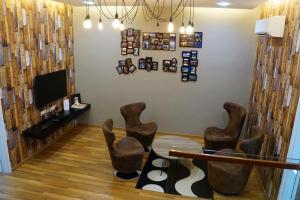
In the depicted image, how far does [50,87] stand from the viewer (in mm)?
4828

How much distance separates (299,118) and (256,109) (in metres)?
1.85

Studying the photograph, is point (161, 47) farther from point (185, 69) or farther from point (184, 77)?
point (184, 77)

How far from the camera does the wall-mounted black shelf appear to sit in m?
4.20

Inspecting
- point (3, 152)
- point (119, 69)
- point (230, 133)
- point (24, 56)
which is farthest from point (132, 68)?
point (3, 152)

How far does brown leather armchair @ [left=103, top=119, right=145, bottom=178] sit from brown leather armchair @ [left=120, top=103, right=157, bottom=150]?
0.65 m

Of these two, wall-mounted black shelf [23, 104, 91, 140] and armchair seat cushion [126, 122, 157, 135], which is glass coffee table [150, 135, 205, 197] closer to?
armchair seat cushion [126, 122, 157, 135]

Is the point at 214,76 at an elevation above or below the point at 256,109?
above

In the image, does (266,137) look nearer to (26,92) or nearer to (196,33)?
(196,33)

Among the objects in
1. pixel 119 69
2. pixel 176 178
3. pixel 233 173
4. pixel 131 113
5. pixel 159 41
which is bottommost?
pixel 176 178

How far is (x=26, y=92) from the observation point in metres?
4.25

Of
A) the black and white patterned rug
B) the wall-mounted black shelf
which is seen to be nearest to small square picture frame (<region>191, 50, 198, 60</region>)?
the black and white patterned rug

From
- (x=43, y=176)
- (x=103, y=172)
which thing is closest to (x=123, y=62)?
(x=103, y=172)

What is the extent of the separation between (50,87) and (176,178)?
3.01 meters

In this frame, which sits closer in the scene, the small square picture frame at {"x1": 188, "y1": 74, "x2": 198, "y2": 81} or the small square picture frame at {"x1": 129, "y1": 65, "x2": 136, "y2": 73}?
the small square picture frame at {"x1": 188, "y1": 74, "x2": 198, "y2": 81}
